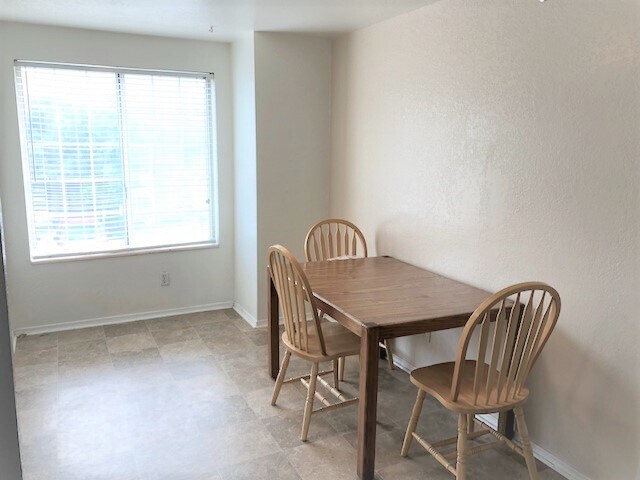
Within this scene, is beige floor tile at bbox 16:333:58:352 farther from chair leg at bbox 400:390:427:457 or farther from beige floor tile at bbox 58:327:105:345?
chair leg at bbox 400:390:427:457

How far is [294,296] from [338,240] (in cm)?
115

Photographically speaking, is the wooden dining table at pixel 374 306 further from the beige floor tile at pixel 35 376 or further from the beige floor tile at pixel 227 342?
the beige floor tile at pixel 35 376

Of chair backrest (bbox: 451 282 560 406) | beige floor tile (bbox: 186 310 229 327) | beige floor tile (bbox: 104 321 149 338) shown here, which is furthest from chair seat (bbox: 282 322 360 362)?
beige floor tile (bbox: 104 321 149 338)

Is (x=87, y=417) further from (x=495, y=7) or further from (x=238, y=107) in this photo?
(x=495, y=7)

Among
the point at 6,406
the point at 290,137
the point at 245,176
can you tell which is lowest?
the point at 6,406

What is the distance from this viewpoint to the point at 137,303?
422cm

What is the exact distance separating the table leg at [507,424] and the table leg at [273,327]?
1.30 meters

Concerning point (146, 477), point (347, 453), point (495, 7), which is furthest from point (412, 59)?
point (146, 477)

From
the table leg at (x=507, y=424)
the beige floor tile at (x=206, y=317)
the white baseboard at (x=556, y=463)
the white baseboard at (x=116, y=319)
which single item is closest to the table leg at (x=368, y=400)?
the table leg at (x=507, y=424)

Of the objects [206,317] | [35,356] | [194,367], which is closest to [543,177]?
[194,367]

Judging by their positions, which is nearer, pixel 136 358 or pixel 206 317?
pixel 136 358

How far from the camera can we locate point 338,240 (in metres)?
3.64

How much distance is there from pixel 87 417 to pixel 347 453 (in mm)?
1377

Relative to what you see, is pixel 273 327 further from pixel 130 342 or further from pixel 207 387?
pixel 130 342
